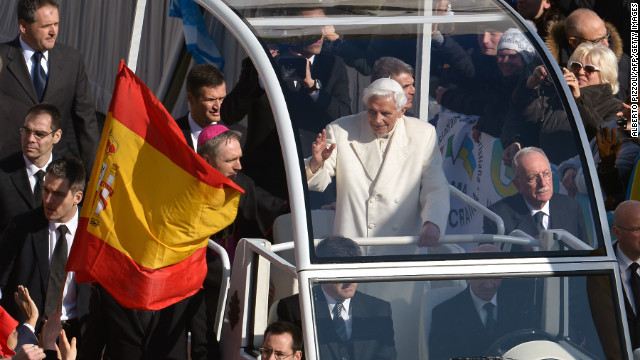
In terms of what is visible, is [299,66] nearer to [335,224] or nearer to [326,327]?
[335,224]

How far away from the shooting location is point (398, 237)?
23.1 feet

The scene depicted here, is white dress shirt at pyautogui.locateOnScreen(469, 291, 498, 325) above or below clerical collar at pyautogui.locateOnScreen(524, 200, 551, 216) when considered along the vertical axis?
below

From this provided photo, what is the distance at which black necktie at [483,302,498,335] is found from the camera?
6949mm

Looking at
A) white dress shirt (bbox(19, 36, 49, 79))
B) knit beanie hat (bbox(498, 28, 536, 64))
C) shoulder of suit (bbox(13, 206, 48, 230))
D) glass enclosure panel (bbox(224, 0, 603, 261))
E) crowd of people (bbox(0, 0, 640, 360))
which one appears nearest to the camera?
crowd of people (bbox(0, 0, 640, 360))

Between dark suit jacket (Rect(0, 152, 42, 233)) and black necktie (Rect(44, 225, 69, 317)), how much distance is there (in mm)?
404

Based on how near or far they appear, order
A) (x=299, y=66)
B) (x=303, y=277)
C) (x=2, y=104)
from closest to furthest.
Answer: (x=303, y=277) < (x=299, y=66) < (x=2, y=104)

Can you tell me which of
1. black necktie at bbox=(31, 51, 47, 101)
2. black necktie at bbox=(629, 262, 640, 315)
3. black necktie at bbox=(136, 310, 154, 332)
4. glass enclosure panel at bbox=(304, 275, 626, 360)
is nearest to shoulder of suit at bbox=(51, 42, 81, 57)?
black necktie at bbox=(31, 51, 47, 101)

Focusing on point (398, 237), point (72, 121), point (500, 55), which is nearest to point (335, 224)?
point (398, 237)

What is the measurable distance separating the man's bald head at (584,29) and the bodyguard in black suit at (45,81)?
11.8ft

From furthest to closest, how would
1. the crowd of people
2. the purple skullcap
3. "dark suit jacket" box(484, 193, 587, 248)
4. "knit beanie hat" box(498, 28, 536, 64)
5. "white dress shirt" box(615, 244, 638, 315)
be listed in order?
the purple skullcap → "white dress shirt" box(615, 244, 638, 315) → "knit beanie hat" box(498, 28, 536, 64) → "dark suit jacket" box(484, 193, 587, 248) → the crowd of people

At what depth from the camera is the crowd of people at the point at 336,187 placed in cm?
695

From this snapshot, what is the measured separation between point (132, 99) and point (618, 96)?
3.91 m

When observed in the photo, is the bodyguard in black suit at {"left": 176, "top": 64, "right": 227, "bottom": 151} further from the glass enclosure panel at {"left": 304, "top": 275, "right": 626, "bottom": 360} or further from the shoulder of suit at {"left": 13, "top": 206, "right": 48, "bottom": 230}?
the glass enclosure panel at {"left": 304, "top": 275, "right": 626, "bottom": 360}

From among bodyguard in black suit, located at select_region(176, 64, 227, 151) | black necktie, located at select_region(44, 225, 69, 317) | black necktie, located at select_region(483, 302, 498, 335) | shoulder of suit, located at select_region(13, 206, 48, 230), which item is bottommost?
black necktie, located at select_region(483, 302, 498, 335)
